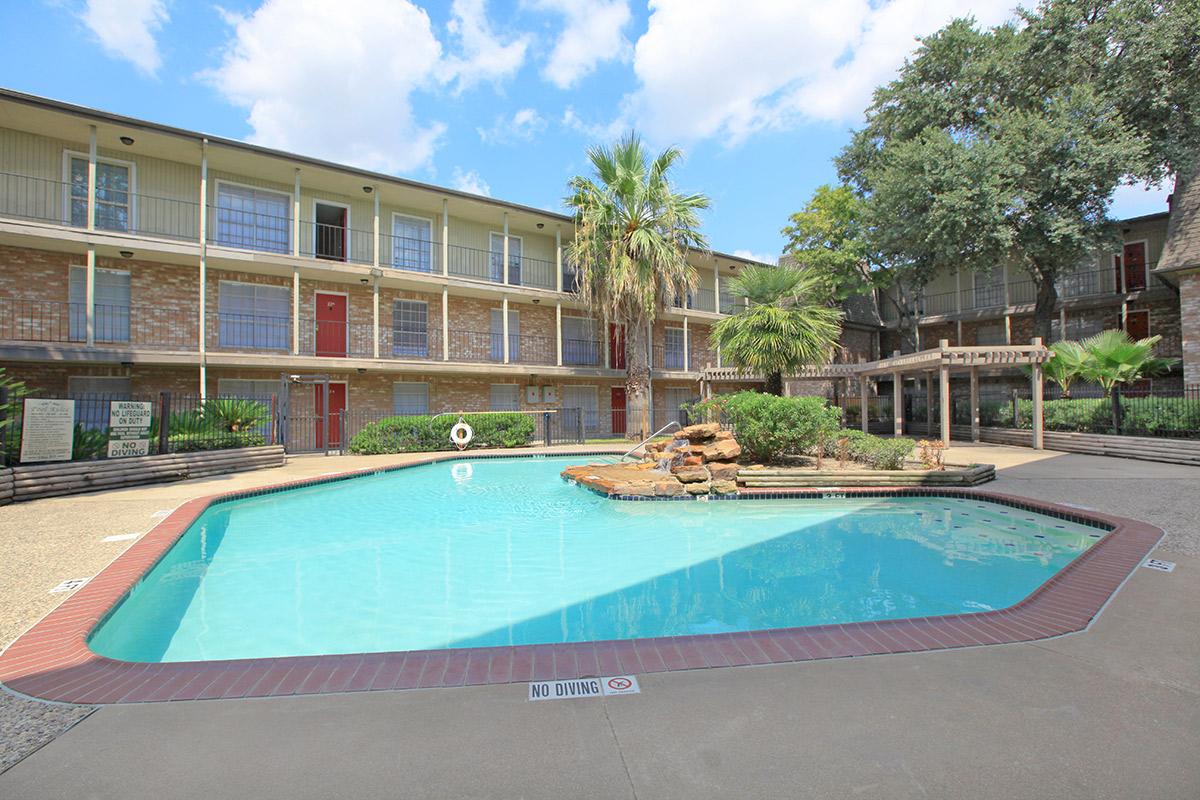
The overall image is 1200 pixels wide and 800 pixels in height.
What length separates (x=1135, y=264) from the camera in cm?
2138

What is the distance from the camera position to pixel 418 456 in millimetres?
15281

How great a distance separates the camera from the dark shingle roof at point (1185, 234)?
48.8 ft

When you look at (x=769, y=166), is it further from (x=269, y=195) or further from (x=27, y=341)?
(x=27, y=341)

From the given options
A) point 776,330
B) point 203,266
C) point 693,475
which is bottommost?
point 693,475

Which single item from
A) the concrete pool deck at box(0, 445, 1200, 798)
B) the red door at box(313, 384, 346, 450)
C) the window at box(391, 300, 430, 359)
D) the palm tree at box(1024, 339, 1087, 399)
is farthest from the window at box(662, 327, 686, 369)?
the concrete pool deck at box(0, 445, 1200, 798)

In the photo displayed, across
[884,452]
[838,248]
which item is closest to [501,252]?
[838,248]

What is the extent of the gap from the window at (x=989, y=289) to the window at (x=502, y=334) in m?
20.0

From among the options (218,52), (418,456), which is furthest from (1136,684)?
(218,52)

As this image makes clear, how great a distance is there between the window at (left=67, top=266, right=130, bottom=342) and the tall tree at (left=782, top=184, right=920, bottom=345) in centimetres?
2290

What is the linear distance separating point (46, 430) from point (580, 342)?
51.5 ft

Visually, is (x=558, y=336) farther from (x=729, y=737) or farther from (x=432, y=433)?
(x=729, y=737)

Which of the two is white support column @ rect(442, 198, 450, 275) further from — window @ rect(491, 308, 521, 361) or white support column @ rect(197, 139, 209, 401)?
white support column @ rect(197, 139, 209, 401)

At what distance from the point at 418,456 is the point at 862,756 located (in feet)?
47.4

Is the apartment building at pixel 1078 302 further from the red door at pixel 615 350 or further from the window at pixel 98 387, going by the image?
the window at pixel 98 387
